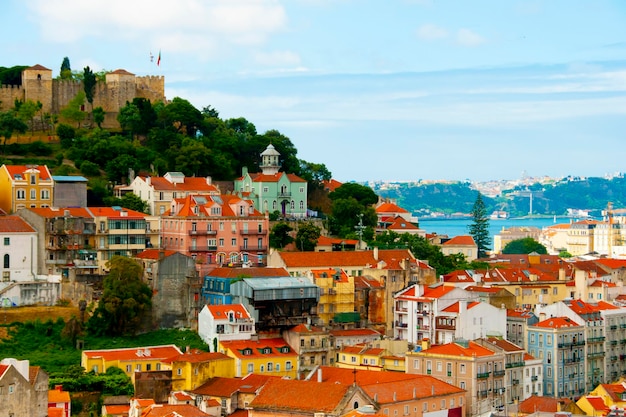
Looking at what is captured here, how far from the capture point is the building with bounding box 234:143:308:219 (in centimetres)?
8350

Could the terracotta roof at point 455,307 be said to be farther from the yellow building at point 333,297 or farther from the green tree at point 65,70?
the green tree at point 65,70

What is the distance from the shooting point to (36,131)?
90.5 meters

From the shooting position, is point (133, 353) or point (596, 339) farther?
point (596, 339)

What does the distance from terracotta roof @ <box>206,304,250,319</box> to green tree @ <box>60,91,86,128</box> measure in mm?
32622

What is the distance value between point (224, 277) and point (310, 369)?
7.24 m

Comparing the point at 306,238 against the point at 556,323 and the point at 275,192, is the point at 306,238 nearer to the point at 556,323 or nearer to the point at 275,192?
the point at 275,192

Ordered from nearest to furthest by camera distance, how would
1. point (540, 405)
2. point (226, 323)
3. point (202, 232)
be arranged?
point (540, 405) → point (226, 323) → point (202, 232)

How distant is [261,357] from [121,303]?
24.2 feet

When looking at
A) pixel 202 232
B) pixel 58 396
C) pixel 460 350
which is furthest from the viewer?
pixel 202 232

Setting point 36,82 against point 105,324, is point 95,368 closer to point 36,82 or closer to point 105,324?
point 105,324

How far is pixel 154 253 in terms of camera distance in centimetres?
6725

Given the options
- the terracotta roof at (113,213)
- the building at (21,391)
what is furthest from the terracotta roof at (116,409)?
the terracotta roof at (113,213)

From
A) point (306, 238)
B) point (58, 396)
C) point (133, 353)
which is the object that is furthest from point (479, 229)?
point (58, 396)

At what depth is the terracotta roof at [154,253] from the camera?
66.4m
